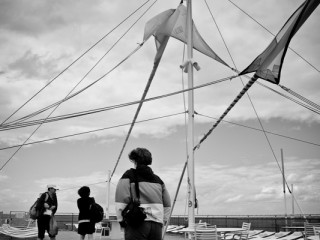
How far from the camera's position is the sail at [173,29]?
472 inches

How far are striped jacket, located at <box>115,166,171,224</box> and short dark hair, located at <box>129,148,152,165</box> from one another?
0.25ft

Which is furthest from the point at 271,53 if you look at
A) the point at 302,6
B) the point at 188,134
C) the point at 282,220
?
the point at 282,220

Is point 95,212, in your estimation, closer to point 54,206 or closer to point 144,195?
point 54,206

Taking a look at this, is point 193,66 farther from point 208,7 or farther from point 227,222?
point 227,222

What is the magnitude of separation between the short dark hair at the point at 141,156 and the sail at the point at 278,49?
12.4ft

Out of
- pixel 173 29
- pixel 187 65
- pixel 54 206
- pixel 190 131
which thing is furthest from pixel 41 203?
pixel 173 29

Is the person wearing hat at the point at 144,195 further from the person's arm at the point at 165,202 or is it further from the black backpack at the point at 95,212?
the black backpack at the point at 95,212

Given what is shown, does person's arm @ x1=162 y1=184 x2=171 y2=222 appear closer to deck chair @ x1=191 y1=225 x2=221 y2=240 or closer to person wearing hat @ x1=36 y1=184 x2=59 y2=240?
deck chair @ x1=191 y1=225 x2=221 y2=240

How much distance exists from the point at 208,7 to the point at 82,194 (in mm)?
8262

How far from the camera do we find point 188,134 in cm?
1000

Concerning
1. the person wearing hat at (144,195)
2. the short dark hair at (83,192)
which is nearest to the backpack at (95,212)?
the short dark hair at (83,192)

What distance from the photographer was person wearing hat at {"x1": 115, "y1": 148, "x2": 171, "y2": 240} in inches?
128

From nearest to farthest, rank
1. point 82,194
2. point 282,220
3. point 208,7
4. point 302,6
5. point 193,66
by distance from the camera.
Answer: point 302,6, point 82,194, point 193,66, point 208,7, point 282,220

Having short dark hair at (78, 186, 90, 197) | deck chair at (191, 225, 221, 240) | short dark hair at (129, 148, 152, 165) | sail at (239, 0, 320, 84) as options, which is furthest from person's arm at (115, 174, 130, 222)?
deck chair at (191, 225, 221, 240)
